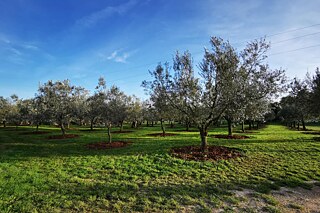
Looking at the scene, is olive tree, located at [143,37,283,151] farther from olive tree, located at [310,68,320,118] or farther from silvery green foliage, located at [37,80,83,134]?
silvery green foliage, located at [37,80,83,134]

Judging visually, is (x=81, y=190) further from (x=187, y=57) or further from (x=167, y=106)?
(x=187, y=57)

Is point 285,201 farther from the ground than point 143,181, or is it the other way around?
point 143,181

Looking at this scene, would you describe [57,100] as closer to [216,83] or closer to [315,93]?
[216,83]

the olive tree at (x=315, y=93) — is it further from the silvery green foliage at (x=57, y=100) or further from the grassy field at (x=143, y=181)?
the silvery green foliage at (x=57, y=100)

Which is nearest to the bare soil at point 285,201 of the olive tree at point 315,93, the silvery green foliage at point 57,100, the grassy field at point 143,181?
the grassy field at point 143,181

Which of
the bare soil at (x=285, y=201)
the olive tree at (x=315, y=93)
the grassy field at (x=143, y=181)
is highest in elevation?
the olive tree at (x=315, y=93)

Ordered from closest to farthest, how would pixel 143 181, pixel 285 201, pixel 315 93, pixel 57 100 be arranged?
pixel 285 201, pixel 143 181, pixel 315 93, pixel 57 100

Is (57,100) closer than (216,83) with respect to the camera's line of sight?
No

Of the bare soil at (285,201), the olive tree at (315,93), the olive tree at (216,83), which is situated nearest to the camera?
the bare soil at (285,201)

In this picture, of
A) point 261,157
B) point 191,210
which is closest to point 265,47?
point 261,157

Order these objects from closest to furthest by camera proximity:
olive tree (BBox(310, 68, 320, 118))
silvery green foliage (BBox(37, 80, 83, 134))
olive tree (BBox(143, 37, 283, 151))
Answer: olive tree (BBox(143, 37, 283, 151))
olive tree (BBox(310, 68, 320, 118))
silvery green foliage (BBox(37, 80, 83, 134))

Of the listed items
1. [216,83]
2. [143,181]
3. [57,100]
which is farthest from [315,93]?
[57,100]

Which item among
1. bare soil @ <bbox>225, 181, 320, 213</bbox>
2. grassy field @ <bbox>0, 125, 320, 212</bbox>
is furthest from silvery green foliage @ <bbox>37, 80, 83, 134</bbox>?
bare soil @ <bbox>225, 181, 320, 213</bbox>

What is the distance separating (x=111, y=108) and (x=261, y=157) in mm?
14164
